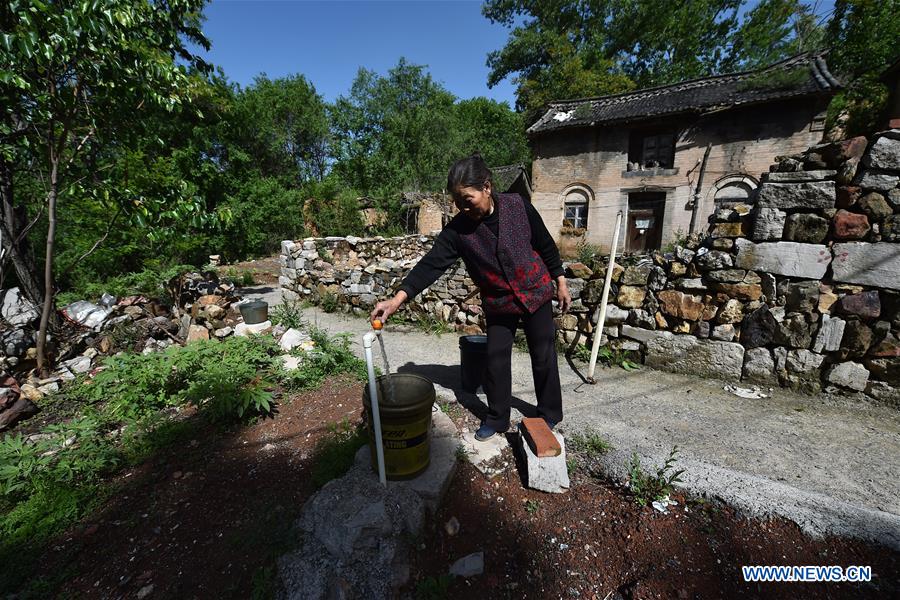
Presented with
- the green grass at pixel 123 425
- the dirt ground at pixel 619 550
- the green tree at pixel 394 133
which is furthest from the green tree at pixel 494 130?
the dirt ground at pixel 619 550

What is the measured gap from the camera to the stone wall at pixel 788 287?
9.39ft

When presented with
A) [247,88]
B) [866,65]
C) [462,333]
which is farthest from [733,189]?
[247,88]

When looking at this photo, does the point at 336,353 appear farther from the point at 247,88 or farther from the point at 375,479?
the point at 247,88

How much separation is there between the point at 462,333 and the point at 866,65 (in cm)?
2163

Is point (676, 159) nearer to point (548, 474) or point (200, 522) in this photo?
point (548, 474)

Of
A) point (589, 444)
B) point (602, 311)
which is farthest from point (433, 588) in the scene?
point (602, 311)

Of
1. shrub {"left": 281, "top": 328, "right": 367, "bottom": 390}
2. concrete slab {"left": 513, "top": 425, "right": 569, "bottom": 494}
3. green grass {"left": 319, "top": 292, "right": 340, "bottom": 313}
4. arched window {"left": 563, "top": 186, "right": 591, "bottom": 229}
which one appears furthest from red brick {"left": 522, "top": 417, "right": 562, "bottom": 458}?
arched window {"left": 563, "top": 186, "right": 591, "bottom": 229}

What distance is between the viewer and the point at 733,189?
11.3 meters

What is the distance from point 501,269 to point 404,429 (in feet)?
3.79

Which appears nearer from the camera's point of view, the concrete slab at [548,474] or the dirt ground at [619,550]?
the dirt ground at [619,550]

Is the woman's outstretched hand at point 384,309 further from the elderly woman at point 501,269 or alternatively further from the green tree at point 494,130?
the green tree at point 494,130

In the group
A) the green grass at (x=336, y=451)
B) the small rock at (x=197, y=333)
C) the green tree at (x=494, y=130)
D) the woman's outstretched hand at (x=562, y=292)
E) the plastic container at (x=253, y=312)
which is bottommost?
the green grass at (x=336, y=451)

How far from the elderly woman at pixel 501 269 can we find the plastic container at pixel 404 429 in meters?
0.57

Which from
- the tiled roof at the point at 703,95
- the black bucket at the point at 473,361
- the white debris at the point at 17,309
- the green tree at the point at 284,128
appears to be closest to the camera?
the black bucket at the point at 473,361
